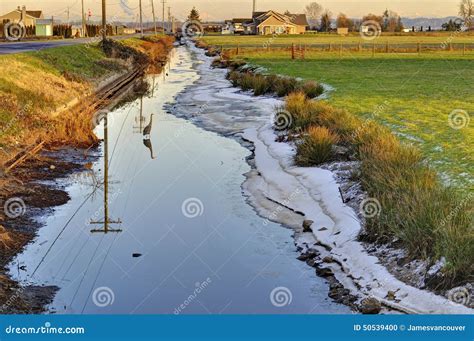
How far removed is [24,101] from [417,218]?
16.2 metres

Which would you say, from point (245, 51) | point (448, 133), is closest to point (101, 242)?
point (448, 133)

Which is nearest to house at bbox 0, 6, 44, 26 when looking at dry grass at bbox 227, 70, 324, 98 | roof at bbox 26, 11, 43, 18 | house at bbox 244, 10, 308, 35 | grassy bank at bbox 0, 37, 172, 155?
roof at bbox 26, 11, 43, 18

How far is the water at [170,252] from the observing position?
8.34m

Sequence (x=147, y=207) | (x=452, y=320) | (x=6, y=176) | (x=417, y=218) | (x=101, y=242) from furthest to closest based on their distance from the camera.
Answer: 1. (x=6, y=176)
2. (x=147, y=207)
3. (x=101, y=242)
4. (x=417, y=218)
5. (x=452, y=320)

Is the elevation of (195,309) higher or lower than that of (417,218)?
lower

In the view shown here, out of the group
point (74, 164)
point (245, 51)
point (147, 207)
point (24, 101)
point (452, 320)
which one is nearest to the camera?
point (452, 320)

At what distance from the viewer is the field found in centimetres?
1467

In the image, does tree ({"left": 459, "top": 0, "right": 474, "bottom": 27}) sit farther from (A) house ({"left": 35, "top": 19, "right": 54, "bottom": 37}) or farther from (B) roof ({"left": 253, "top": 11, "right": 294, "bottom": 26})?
(A) house ({"left": 35, "top": 19, "right": 54, "bottom": 37})

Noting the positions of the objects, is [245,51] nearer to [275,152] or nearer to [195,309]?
[275,152]

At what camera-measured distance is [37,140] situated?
17.8 meters

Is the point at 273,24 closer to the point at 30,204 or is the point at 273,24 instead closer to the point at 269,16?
the point at 269,16

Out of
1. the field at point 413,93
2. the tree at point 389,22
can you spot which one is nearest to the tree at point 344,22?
the tree at point 389,22

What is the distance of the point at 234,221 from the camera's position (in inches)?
462

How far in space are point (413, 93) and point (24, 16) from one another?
105m
